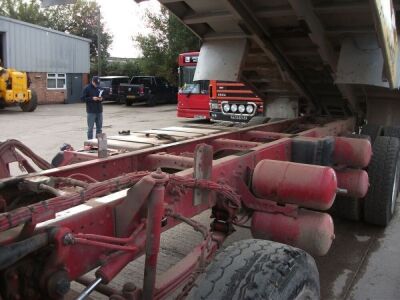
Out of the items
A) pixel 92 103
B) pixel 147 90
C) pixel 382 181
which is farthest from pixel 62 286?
pixel 147 90

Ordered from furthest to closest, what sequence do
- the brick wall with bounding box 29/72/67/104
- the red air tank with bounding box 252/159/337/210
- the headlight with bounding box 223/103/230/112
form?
the brick wall with bounding box 29/72/67/104 < the headlight with bounding box 223/103/230/112 < the red air tank with bounding box 252/159/337/210

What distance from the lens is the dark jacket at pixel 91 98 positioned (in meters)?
11.3

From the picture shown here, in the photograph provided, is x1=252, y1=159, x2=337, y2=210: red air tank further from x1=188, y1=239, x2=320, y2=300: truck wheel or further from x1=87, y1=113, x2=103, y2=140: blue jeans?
x1=87, y1=113, x2=103, y2=140: blue jeans

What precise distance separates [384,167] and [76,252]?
420cm

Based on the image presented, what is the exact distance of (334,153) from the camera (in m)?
4.64

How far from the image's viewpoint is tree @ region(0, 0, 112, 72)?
5147 centimetres

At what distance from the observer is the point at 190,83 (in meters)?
17.3

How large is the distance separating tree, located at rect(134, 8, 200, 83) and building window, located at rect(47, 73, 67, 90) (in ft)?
18.5

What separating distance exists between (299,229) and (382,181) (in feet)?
8.06

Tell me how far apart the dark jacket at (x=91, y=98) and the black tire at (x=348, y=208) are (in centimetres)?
731

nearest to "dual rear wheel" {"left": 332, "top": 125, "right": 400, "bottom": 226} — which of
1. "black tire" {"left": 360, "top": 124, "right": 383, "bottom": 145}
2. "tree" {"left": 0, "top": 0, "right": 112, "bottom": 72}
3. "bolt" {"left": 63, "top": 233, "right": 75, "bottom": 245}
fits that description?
"black tire" {"left": 360, "top": 124, "right": 383, "bottom": 145}

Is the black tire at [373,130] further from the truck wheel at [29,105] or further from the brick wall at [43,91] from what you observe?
the brick wall at [43,91]

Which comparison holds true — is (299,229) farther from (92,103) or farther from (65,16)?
(65,16)

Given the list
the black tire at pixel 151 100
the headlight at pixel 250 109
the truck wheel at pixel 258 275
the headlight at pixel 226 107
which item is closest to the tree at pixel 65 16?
the black tire at pixel 151 100
